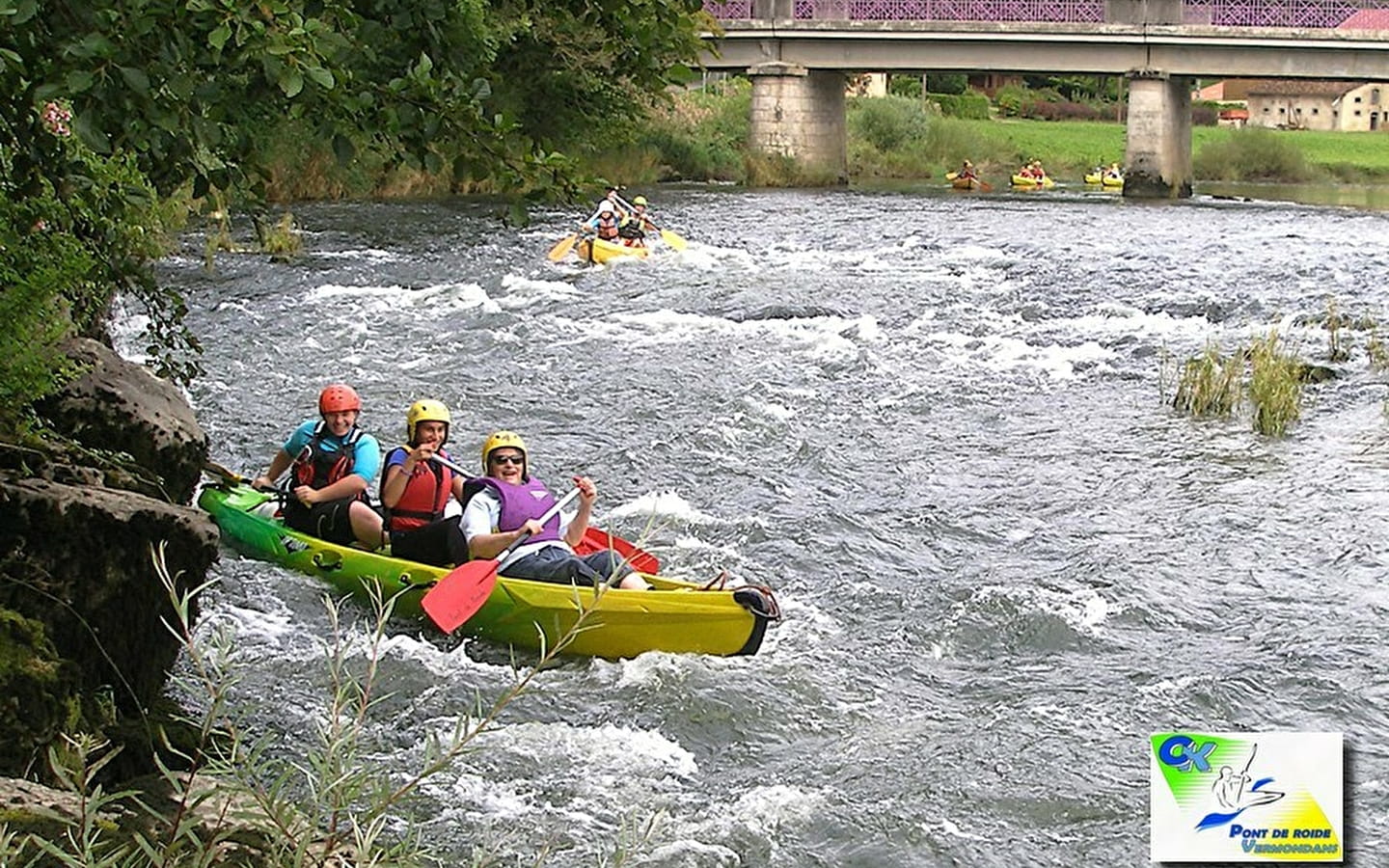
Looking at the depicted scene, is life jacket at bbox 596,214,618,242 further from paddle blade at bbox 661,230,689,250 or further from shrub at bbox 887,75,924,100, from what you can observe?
shrub at bbox 887,75,924,100

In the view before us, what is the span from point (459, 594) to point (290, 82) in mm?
4560

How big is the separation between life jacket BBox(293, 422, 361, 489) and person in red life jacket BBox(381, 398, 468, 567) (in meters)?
0.47

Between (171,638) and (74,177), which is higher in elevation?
(74,177)

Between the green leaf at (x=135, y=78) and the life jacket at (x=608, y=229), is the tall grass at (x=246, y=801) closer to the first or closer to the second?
the green leaf at (x=135, y=78)

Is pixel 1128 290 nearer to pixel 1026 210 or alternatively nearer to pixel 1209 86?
pixel 1026 210

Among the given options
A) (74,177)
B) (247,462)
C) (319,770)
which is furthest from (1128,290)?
(319,770)

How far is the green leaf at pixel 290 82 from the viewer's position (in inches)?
132

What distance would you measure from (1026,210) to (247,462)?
77.4 feet

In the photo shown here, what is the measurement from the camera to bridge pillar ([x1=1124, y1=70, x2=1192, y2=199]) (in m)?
41.0

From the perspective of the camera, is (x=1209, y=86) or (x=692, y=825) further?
(x=1209, y=86)

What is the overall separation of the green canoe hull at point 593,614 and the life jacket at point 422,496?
0.90ft

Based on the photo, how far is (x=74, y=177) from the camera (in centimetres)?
449

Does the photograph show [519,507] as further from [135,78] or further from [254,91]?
[135,78]
